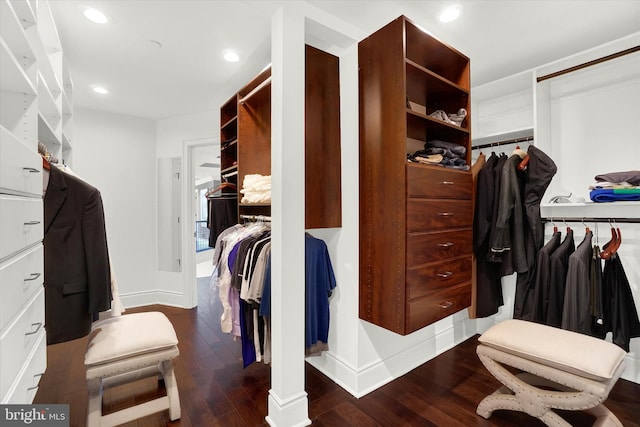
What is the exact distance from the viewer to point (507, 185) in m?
2.20

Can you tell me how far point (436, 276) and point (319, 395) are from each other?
3.77ft

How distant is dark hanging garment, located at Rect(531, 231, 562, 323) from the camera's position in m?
2.16

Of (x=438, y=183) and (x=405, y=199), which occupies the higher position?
(x=438, y=183)

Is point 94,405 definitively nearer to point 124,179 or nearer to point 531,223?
point 124,179

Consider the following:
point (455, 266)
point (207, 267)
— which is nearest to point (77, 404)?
point (455, 266)

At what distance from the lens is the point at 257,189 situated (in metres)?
2.31

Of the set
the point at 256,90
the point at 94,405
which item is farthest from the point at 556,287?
the point at 94,405

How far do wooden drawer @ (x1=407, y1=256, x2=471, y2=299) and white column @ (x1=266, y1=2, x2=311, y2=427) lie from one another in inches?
26.3

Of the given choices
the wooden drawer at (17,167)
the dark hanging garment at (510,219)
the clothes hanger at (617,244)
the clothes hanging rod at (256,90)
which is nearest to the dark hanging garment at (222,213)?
the clothes hanging rod at (256,90)

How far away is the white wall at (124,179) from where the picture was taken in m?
3.61

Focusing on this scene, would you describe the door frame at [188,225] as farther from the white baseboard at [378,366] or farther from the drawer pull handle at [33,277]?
the drawer pull handle at [33,277]

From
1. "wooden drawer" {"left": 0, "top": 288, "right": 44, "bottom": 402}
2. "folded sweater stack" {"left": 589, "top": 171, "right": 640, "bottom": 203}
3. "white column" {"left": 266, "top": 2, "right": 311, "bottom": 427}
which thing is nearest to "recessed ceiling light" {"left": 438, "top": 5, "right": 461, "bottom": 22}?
"white column" {"left": 266, "top": 2, "right": 311, "bottom": 427}

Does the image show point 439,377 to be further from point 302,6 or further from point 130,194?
point 130,194

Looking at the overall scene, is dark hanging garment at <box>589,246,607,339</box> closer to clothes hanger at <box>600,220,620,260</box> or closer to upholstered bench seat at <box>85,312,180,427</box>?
clothes hanger at <box>600,220,620,260</box>
